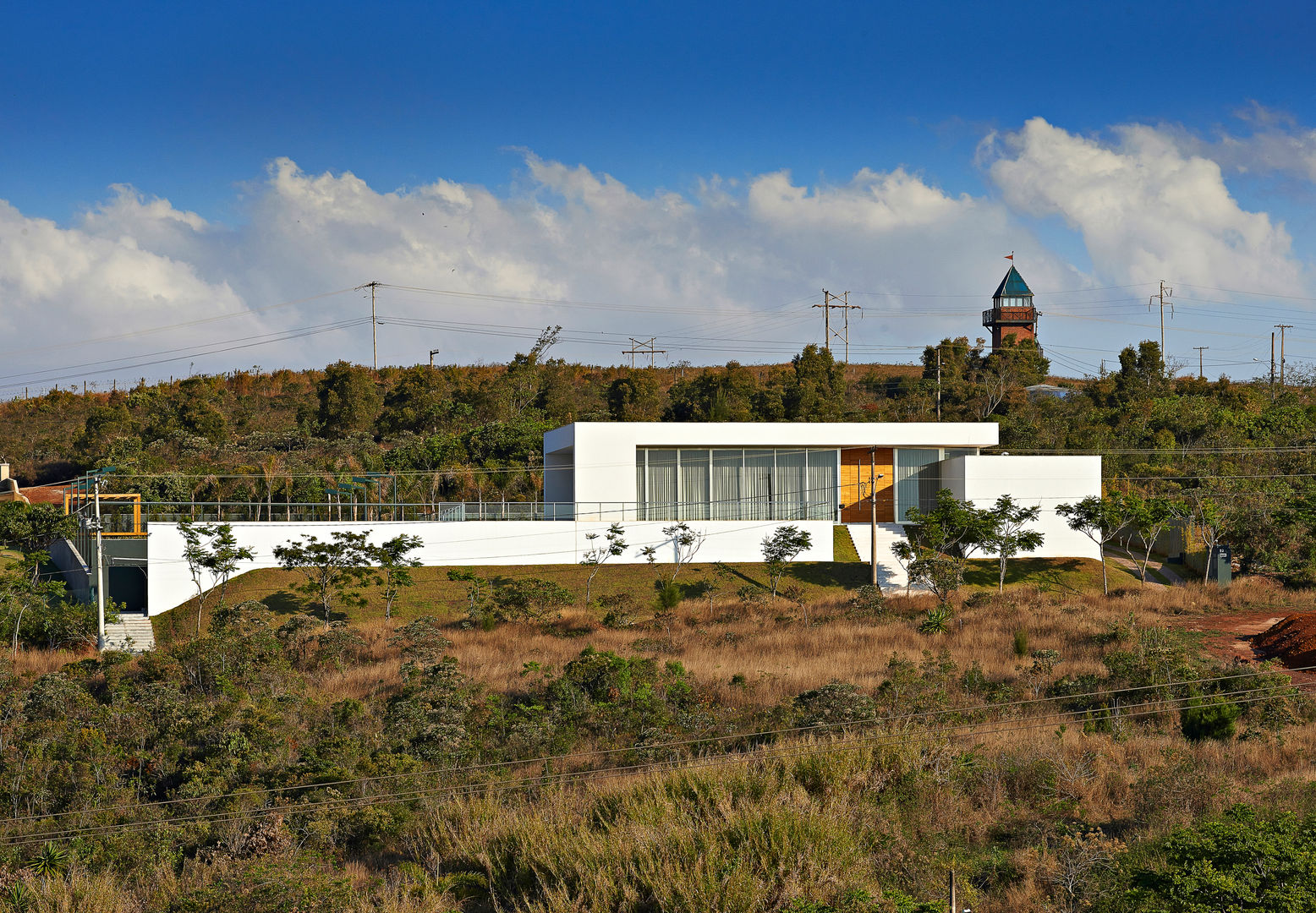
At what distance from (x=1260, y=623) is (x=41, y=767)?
2732 centimetres

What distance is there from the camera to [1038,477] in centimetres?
3847

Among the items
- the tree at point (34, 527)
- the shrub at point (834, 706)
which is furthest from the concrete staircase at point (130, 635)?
the shrub at point (834, 706)

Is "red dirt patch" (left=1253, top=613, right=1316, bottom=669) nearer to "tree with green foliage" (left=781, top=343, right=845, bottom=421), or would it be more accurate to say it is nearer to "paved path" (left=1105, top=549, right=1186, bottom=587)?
"paved path" (left=1105, top=549, right=1186, bottom=587)

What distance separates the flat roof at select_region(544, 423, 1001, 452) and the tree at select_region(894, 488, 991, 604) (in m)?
5.08

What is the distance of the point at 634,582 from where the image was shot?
35.8m

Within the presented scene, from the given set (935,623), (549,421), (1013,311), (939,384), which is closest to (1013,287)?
(1013,311)

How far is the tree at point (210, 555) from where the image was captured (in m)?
32.0

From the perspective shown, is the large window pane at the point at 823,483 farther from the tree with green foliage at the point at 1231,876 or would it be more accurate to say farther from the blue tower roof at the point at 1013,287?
the blue tower roof at the point at 1013,287

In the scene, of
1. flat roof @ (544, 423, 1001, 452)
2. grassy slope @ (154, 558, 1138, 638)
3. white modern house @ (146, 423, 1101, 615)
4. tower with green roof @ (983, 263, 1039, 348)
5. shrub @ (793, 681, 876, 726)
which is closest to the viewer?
shrub @ (793, 681, 876, 726)

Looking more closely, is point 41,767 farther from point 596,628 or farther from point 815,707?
point 596,628

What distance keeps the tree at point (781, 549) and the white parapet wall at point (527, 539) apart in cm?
131

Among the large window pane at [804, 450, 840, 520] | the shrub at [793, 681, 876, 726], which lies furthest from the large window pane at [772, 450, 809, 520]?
the shrub at [793, 681, 876, 726]

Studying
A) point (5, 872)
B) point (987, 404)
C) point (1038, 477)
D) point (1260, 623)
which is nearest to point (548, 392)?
point (987, 404)

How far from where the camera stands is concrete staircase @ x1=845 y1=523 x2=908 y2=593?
36.2 meters
